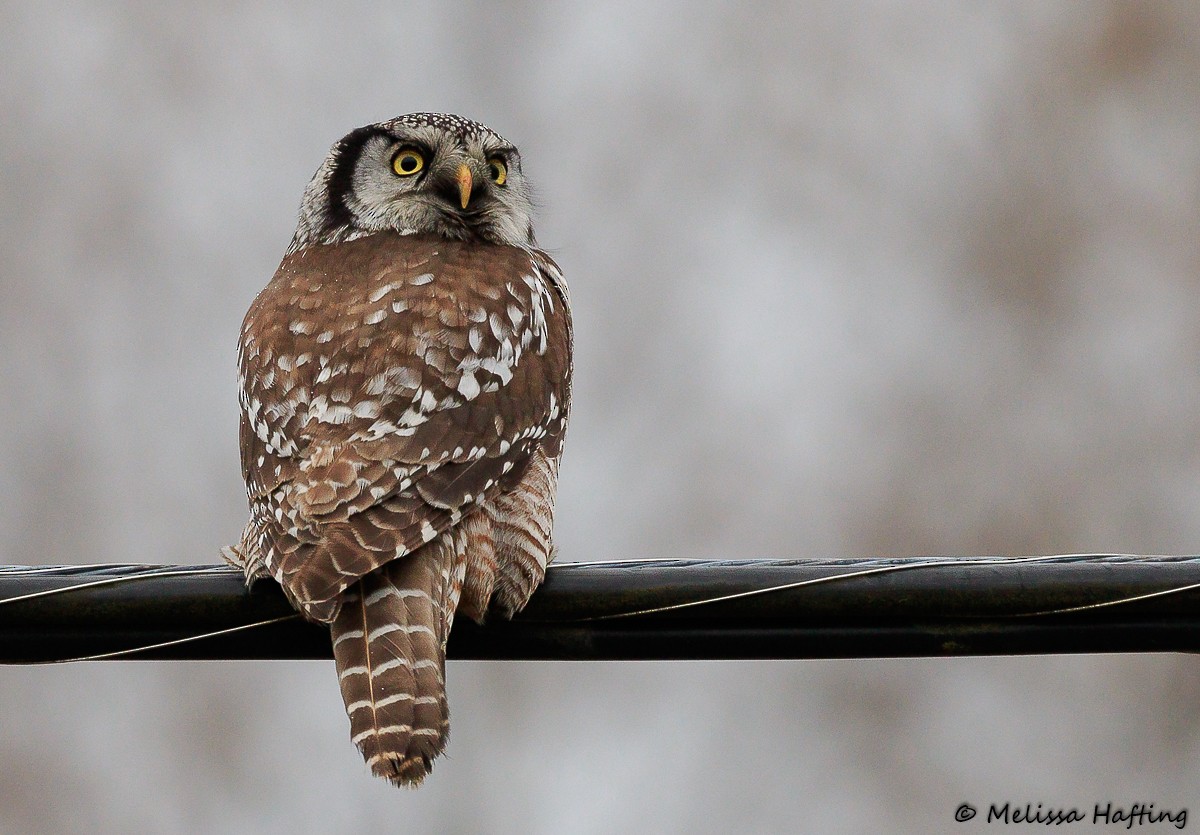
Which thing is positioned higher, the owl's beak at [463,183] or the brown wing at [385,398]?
the owl's beak at [463,183]

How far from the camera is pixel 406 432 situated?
15.2ft

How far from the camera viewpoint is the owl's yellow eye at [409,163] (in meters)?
6.42

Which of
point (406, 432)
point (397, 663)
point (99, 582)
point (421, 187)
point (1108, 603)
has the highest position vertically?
point (421, 187)

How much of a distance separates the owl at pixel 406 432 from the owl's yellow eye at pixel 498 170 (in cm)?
15

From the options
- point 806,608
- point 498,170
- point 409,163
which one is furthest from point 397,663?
point 498,170

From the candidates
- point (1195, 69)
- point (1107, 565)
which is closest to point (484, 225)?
point (1107, 565)

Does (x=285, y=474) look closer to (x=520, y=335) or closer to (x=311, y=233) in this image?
(x=520, y=335)

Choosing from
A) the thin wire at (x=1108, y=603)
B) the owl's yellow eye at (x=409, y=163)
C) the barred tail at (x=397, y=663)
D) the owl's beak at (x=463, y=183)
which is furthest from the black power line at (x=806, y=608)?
the owl's yellow eye at (x=409, y=163)

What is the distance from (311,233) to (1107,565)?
3995 millimetres

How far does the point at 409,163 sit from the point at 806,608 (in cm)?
338

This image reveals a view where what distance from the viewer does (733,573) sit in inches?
146

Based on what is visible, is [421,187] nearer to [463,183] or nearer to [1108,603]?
[463,183]

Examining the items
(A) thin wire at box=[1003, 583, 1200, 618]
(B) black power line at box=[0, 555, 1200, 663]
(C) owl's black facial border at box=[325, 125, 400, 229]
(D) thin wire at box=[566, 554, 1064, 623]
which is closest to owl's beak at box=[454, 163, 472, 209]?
(C) owl's black facial border at box=[325, 125, 400, 229]

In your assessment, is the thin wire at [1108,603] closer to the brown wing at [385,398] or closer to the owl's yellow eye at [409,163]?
the brown wing at [385,398]
